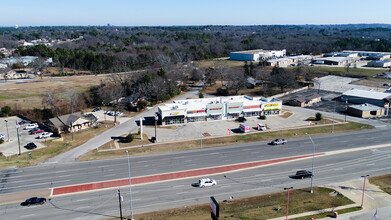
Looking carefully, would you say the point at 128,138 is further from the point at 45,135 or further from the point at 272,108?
the point at 272,108

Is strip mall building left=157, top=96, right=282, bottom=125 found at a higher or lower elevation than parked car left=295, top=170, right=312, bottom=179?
higher

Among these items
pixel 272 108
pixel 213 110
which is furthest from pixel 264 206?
A: pixel 272 108

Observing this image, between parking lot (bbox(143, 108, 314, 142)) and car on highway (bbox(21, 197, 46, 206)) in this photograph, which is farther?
parking lot (bbox(143, 108, 314, 142))

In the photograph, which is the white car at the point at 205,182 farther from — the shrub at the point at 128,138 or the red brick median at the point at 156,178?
the shrub at the point at 128,138

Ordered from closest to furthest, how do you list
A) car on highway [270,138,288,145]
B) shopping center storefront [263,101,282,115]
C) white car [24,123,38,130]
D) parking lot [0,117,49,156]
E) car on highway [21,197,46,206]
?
car on highway [21,197,46,206], parking lot [0,117,49,156], car on highway [270,138,288,145], white car [24,123,38,130], shopping center storefront [263,101,282,115]

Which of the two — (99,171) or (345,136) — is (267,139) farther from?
(99,171)

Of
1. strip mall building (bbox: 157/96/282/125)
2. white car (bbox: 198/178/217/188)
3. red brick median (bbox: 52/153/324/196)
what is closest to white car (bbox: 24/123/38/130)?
strip mall building (bbox: 157/96/282/125)

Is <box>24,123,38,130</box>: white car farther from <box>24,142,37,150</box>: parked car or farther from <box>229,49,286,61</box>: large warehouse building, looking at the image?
<box>229,49,286,61</box>: large warehouse building

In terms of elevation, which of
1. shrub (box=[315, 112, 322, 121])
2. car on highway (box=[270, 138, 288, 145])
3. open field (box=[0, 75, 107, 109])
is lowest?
car on highway (box=[270, 138, 288, 145])
